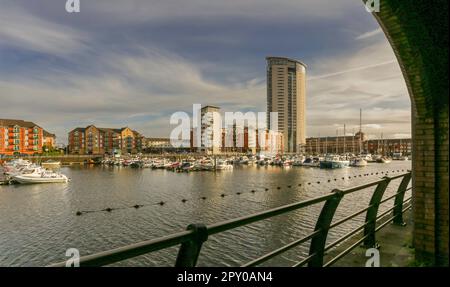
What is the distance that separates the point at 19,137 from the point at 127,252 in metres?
126

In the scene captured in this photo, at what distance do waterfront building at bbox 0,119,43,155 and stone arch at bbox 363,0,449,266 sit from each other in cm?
12271

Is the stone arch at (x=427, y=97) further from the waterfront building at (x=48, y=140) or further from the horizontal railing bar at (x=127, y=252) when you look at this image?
the waterfront building at (x=48, y=140)

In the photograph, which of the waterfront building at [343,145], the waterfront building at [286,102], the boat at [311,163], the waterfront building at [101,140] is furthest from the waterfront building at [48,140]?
the waterfront building at [343,145]

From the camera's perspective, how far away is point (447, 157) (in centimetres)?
422

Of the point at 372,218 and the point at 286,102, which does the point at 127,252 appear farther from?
the point at 286,102

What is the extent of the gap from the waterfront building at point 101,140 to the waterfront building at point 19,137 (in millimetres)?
18377

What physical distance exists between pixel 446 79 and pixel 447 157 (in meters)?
1.06

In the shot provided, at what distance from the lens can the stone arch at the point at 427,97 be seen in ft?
13.5

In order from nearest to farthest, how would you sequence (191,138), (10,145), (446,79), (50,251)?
(446,79)
(50,251)
(10,145)
(191,138)

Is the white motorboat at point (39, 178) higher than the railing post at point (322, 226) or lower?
lower

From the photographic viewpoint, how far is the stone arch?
4.11 m

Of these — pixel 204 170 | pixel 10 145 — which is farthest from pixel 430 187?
pixel 10 145
